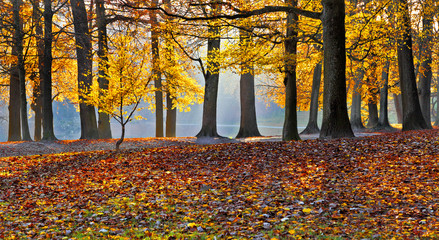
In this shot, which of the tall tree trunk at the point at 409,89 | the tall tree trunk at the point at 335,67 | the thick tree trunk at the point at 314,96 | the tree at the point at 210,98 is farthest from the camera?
the thick tree trunk at the point at 314,96

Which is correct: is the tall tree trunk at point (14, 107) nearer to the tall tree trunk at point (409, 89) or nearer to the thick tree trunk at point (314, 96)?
the thick tree trunk at point (314, 96)

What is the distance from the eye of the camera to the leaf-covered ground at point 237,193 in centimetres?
495

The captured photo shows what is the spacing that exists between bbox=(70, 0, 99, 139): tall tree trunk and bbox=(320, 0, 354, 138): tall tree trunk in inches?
424

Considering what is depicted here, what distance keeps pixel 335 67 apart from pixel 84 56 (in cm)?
1174

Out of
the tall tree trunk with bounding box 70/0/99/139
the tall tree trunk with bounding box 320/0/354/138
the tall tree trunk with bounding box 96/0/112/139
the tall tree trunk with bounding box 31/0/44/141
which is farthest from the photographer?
the tall tree trunk with bounding box 31/0/44/141

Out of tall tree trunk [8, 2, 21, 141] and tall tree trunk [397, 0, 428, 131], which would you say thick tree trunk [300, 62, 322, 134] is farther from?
tall tree trunk [8, 2, 21, 141]

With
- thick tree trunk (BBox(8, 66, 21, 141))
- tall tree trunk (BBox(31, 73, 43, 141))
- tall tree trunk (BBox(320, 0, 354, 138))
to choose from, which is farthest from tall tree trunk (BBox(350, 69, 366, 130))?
thick tree trunk (BBox(8, 66, 21, 141))

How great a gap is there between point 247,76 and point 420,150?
41.3 ft

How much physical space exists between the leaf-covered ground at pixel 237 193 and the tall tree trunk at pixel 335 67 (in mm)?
1054

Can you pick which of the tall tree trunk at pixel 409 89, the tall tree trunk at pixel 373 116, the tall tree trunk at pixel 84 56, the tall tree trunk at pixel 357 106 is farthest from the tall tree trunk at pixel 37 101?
the tall tree trunk at pixel 373 116

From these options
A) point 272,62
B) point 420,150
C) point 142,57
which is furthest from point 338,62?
point 142,57

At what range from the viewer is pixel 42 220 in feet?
19.5

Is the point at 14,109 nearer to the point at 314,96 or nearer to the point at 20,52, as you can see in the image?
the point at 20,52

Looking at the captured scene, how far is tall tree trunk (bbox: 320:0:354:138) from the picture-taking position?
10.9 metres
